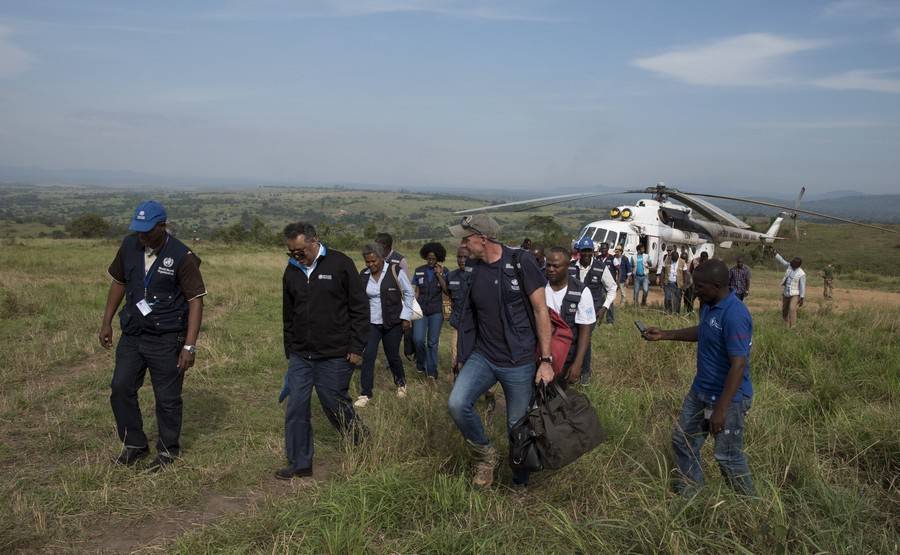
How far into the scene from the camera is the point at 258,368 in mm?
7836

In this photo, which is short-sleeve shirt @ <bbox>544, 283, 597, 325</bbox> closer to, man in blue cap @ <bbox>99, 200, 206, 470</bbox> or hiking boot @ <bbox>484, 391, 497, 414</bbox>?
hiking boot @ <bbox>484, 391, 497, 414</bbox>

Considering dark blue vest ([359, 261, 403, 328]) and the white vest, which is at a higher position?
dark blue vest ([359, 261, 403, 328])

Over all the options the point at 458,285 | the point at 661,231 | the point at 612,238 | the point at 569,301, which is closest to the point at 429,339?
the point at 569,301

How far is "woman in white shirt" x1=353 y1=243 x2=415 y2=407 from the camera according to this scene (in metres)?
6.73

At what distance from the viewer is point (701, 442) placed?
13.2 feet

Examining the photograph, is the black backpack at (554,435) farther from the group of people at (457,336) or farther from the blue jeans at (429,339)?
the blue jeans at (429,339)

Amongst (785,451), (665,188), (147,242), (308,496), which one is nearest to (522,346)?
(308,496)

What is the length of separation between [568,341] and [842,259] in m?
40.0

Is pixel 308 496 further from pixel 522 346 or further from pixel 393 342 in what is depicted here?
pixel 393 342

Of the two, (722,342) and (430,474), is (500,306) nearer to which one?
(430,474)

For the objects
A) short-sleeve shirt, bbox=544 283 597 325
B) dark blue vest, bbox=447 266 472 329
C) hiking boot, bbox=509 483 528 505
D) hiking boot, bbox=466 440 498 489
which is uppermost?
dark blue vest, bbox=447 266 472 329

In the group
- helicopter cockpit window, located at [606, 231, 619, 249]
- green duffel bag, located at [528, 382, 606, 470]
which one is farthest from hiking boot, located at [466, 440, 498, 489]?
helicopter cockpit window, located at [606, 231, 619, 249]

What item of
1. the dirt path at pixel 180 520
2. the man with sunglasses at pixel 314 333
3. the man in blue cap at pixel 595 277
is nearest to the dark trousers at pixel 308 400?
the man with sunglasses at pixel 314 333

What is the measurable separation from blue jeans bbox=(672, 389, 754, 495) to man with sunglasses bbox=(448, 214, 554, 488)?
87cm
